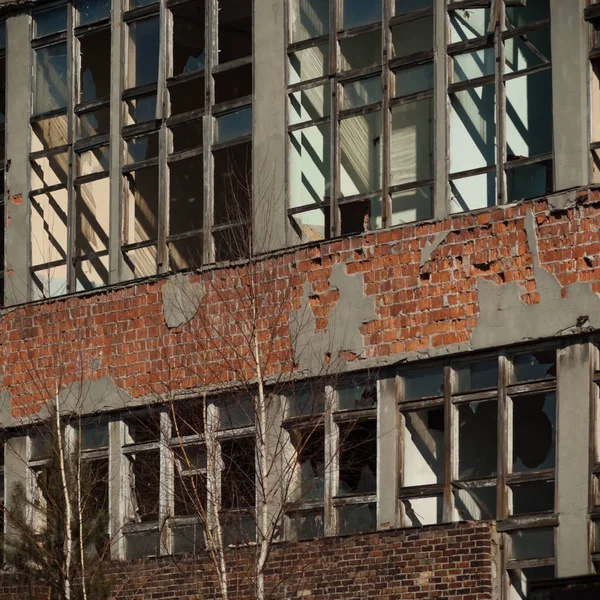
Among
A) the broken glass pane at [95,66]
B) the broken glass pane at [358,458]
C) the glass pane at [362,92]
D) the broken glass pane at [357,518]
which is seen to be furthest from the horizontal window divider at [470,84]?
the broken glass pane at [95,66]

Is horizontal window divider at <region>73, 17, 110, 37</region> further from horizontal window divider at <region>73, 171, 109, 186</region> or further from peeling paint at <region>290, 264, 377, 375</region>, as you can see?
peeling paint at <region>290, 264, 377, 375</region>

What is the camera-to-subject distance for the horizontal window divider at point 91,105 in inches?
1003

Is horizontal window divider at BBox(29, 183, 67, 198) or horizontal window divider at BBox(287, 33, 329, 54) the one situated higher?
horizontal window divider at BBox(287, 33, 329, 54)

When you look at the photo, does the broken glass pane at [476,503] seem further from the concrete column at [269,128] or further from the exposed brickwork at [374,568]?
the concrete column at [269,128]

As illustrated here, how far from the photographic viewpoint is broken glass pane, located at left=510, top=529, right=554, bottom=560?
64.7ft

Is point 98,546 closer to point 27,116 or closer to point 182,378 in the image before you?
point 182,378

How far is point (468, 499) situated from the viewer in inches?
814

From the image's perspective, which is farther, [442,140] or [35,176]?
[35,176]

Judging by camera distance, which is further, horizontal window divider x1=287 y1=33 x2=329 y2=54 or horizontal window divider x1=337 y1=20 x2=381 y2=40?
horizontal window divider x1=287 y1=33 x2=329 y2=54

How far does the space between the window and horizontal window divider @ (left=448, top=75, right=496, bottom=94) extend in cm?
1

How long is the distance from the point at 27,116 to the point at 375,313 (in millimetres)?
7125

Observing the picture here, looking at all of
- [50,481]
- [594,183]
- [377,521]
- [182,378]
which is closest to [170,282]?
[182,378]

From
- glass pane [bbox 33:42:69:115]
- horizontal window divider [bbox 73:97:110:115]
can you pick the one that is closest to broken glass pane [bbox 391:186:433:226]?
horizontal window divider [bbox 73:97:110:115]

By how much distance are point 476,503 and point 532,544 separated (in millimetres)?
962
